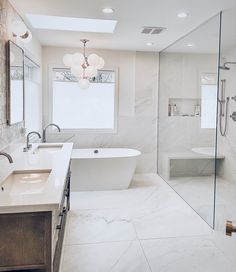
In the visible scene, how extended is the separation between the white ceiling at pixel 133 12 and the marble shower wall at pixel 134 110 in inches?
37.6

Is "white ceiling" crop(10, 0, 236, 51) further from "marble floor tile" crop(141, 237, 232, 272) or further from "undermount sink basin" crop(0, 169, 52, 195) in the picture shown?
"marble floor tile" crop(141, 237, 232, 272)

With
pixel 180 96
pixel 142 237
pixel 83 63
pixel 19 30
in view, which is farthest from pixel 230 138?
pixel 19 30

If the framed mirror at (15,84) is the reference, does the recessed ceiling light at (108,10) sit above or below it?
above

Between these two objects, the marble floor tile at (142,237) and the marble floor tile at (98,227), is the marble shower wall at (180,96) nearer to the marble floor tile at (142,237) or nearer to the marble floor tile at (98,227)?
the marble floor tile at (142,237)

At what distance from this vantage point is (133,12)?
3025 mm

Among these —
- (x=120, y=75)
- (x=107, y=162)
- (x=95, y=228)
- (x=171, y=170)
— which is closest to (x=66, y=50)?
(x=120, y=75)

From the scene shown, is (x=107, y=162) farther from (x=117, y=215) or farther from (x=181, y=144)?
(x=181, y=144)

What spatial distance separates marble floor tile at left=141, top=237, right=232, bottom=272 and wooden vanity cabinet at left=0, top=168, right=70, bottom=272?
3.89ft

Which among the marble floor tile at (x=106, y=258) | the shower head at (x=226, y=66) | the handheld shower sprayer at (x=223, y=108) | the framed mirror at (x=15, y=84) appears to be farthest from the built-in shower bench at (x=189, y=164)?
the framed mirror at (x=15, y=84)

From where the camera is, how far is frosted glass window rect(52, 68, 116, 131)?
518cm

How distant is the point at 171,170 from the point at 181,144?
1.76 feet

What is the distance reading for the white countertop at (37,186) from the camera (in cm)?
145

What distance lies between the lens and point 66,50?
500cm

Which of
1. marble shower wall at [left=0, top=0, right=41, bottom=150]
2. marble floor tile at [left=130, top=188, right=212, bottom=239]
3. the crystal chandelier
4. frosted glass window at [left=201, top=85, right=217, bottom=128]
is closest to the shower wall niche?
frosted glass window at [left=201, top=85, right=217, bottom=128]
